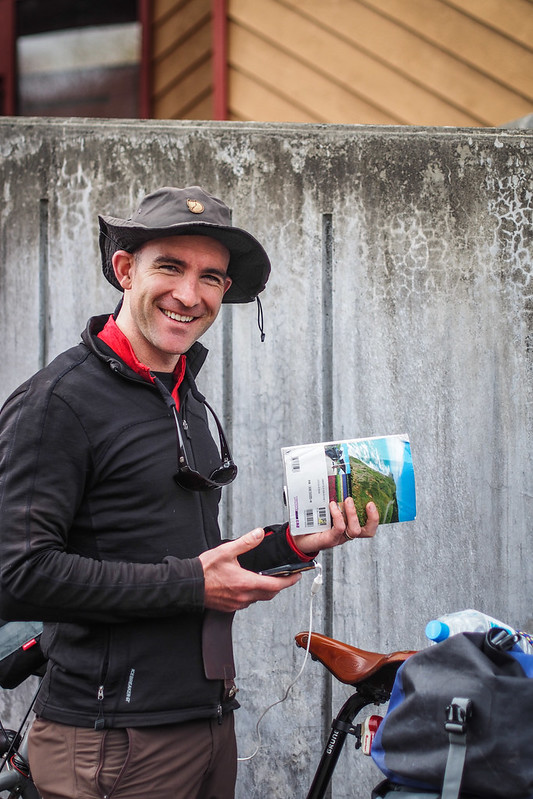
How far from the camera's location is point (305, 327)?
328 cm

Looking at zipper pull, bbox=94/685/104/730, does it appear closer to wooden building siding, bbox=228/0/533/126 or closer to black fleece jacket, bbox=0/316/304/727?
black fleece jacket, bbox=0/316/304/727

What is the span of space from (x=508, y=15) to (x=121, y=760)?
3.98m

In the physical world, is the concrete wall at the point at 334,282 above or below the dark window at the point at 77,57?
below

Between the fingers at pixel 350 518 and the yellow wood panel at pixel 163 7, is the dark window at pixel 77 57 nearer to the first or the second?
the yellow wood panel at pixel 163 7

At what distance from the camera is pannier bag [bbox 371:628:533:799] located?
1.70 metres

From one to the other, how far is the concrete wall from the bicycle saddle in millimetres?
677

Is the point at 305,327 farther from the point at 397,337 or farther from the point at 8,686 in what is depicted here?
the point at 8,686

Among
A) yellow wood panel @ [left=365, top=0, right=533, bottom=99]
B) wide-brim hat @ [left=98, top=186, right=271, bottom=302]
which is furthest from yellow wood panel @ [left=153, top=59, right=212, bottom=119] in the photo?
wide-brim hat @ [left=98, top=186, right=271, bottom=302]

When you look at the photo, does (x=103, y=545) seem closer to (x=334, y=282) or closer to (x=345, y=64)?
(x=334, y=282)

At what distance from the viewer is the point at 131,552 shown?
189 centimetres

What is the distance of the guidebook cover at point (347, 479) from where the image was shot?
6.92 feet

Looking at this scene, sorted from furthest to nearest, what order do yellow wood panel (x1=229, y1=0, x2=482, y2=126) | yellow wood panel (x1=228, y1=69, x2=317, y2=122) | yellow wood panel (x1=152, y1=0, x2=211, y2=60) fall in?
yellow wood panel (x1=152, y1=0, x2=211, y2=60) → yellow wood panel (x1=228, y1=69, x2=317, y2=122) → yellow wood panel (x1=229, y1=0, x2=482, y2=126)

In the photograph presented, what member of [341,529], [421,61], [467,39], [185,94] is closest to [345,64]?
[421,61]

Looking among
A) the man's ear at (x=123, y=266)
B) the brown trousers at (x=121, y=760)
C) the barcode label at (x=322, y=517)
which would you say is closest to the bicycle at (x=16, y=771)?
the brown trousers at (x=121, y=760)
